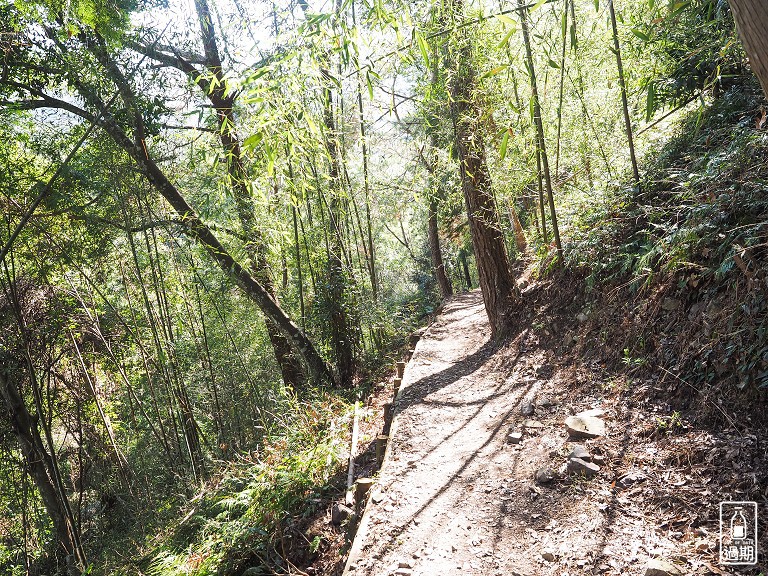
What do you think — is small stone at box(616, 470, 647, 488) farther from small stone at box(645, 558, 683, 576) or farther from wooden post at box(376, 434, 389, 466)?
wooden post at box(376, 434, 389, 466)

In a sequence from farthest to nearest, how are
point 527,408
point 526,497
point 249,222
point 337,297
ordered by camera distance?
point 337,297 → point 249,222 → point 527,408 → point 526,497

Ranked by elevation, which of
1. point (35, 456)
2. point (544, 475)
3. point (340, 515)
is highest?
point (35, 456)

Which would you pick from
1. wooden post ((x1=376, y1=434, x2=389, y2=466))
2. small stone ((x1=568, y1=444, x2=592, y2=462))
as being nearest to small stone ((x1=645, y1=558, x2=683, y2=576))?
small stone ((x1=568, y1=444, x2=592, y2=462))

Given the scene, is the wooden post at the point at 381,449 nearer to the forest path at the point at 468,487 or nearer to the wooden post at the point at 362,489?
the forest path at the point at 468,487

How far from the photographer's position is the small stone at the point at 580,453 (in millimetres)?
3082

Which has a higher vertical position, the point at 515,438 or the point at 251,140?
the point at 251,140

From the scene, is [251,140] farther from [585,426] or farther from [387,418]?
[387,418]

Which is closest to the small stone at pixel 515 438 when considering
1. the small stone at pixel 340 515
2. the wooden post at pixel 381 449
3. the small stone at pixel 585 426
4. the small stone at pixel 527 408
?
the small stone at pixel 527 408

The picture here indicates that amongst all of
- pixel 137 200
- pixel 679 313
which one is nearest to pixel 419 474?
pixel 679 313

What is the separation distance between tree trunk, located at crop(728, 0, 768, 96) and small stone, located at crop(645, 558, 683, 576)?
2.01 meters

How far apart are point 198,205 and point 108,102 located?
5.79 ft

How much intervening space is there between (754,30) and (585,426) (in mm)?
2764

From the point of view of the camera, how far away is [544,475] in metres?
3.19

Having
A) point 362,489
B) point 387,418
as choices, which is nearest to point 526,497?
point 362,489
